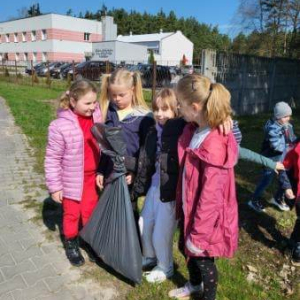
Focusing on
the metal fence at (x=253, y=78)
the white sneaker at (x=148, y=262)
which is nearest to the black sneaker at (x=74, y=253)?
the white sneaker at (x=148, y=262)

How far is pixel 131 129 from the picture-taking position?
2.96 meters

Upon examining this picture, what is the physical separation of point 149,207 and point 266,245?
156 cm

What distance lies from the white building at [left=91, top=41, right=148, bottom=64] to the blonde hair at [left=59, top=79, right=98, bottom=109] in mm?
44140

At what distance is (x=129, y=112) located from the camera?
298cm

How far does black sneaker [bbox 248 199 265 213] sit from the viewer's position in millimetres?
4566

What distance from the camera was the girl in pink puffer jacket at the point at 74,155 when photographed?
2988mm

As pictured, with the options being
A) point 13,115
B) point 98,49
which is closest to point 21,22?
point 98,49

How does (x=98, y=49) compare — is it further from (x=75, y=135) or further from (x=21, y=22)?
(x=75, y=135)

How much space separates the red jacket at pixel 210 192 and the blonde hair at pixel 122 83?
636 mm

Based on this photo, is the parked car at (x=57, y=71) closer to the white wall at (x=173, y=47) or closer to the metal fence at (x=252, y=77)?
the metal fence at (x=252, y=77)

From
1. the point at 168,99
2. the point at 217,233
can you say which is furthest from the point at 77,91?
the point at 217,233

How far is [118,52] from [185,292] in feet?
155

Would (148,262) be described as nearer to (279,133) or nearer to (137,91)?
(137,91)

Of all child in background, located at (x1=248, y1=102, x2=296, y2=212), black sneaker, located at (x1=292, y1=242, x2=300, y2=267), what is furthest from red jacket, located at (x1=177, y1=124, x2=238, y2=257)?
child in background, located at (x1=248, y1=102, x2=296, y2=212)
